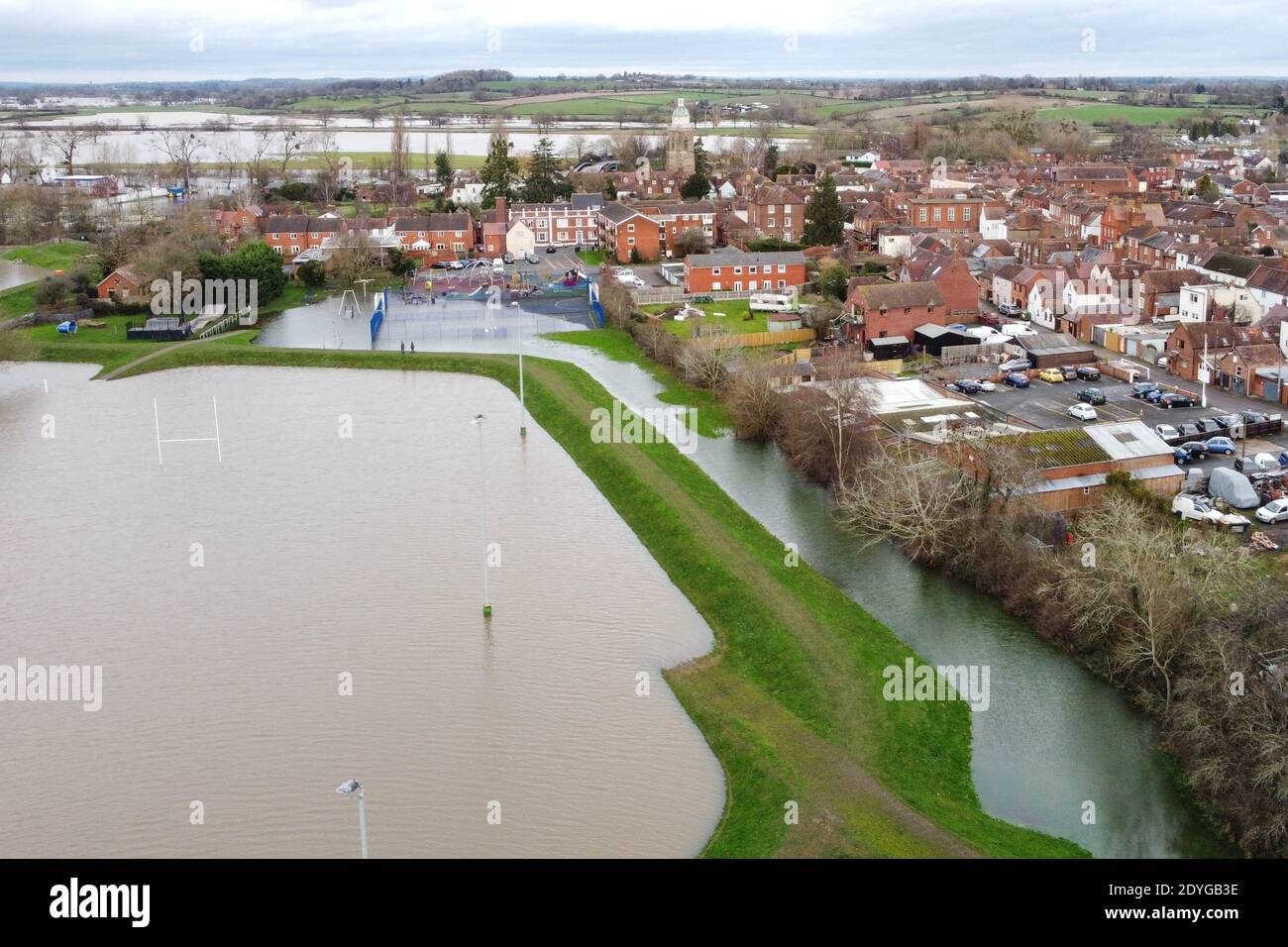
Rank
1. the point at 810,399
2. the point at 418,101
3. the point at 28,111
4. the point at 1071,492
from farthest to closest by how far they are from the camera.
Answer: the point at 418,101, the point at 28,111, the point at 810,399, the point at 1071,492

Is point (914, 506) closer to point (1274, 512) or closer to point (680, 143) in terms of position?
point (1274, 512)

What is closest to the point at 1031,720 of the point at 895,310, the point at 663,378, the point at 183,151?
the point at 663,378

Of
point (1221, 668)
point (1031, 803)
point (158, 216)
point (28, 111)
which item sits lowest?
point (1031, 803)

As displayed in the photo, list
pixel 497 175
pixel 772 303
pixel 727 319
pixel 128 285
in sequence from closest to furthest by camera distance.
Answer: pixel 727 319 < pixel 772 303 < pixel 128 285 < pixel 497 175

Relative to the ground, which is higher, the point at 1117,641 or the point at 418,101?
the point at 418,101

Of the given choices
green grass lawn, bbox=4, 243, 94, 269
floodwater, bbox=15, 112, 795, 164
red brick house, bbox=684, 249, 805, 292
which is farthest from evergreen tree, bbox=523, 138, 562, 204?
floodwater, bbox=15, 112, 795, 164

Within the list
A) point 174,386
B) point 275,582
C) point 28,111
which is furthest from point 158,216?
point 28,111

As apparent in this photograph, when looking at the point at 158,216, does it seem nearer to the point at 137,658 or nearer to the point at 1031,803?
the point at 137,658
